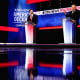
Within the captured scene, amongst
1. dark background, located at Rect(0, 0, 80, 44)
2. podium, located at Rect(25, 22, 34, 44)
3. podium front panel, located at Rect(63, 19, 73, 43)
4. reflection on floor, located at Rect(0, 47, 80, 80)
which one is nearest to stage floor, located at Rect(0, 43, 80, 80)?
reflection on floor, located at Rect(0, 47, 80, 80)

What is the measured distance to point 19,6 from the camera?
28.8 feet

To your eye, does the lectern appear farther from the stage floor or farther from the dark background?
the stage floor

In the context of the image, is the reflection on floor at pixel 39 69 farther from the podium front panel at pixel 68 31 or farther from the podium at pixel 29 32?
the podium at pixel 29 32

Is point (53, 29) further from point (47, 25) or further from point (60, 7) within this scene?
point (60, 7)

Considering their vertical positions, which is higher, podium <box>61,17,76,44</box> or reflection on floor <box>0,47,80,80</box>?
podium <box>61,17,76,44</box>

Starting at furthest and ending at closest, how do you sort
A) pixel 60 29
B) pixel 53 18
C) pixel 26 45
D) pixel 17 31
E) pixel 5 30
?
pixel 17 31 → pixel 5 30 → pixel 53 18 → pixel 60 29 → pixel 26 45

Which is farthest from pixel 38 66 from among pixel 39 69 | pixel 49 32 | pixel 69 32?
pixel 49 32

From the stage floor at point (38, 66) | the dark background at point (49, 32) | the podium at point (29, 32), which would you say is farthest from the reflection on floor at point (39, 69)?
the dark background at point (49, 32)

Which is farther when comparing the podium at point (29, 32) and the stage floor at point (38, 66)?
the podium at point (29, 32)

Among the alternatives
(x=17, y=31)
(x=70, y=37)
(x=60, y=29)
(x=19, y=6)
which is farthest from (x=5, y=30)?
(x=70, y=37)

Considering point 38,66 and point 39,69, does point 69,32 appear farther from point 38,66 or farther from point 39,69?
point 39,69

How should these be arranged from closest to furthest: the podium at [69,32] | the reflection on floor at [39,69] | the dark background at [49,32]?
the reflection on floor at [39,69] → the podium at [69,32] → the dark background at [49,32]

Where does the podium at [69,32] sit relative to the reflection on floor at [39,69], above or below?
above

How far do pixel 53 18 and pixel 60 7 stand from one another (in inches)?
20.6
